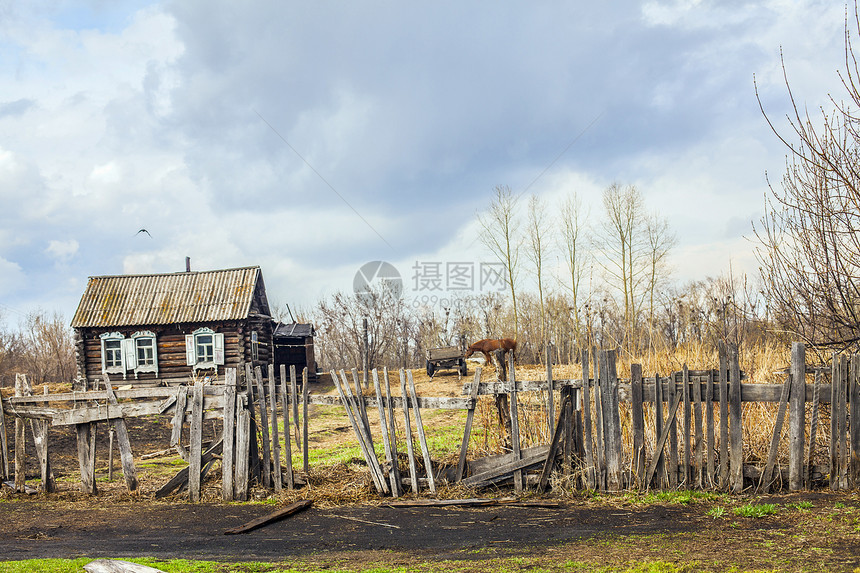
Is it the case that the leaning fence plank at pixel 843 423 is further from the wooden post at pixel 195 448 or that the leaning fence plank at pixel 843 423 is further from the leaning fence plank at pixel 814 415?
the wooden post at pixel 195 448

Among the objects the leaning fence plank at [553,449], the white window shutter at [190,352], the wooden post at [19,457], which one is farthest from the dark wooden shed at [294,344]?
the leaning fence plank at [553,449]

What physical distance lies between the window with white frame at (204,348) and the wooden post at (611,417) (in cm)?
2135

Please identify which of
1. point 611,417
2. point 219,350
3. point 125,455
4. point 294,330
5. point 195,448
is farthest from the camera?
point 294,330

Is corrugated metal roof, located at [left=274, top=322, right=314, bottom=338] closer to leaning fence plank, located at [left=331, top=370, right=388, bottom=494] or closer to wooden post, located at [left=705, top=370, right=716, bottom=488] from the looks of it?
leaning fence plank, located at [left=331, top=370, right=388, bottom=494]

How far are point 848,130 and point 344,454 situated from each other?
10.2 meters

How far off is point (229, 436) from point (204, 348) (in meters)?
18.8

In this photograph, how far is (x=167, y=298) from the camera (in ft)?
90.7

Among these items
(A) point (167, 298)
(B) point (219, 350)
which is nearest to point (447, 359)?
(B) point (219, 350)

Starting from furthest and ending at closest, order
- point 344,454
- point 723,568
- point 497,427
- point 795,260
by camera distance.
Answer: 1. point 344,454
2. point 497,427
3. point 795,260
4. point 723,568

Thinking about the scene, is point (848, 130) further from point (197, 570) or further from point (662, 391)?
point (197, 570)

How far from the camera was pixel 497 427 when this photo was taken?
1008cm

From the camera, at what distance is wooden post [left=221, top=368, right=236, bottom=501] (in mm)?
9172

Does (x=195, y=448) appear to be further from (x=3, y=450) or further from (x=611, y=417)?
(x=611, y=417)

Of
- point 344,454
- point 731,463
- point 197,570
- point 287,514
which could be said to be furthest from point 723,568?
point 344,454
